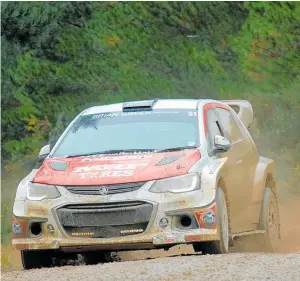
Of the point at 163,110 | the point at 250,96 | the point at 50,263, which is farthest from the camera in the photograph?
the point at 250,96

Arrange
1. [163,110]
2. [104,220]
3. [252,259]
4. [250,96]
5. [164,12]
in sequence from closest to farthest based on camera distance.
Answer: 1. [252,259]
2. [104,220]
3. [163,110]
4. [250,96]
5. [164,12]

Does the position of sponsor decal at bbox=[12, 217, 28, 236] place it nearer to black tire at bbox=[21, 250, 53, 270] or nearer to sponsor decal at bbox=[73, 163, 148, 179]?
black tire at bbox=[21, 250, 53, 270]

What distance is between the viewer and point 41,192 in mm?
11445

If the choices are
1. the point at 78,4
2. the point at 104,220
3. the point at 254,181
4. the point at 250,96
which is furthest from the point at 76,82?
the point at 104,220

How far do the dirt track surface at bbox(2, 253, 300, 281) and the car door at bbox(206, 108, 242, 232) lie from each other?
120cm

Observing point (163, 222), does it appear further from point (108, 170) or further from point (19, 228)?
point (19, 228)

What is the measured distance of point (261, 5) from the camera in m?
20.8

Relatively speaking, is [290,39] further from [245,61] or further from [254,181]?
[254,181]

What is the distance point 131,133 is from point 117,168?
997 mm

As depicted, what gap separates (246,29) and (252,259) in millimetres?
10666

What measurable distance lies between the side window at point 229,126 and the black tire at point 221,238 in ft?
4.75

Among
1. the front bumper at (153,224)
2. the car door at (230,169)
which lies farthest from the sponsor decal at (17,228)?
the car door at (230,169)

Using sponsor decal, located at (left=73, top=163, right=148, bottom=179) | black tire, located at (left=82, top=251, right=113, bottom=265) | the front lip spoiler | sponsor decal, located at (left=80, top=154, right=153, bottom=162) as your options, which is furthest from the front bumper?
black tire, located at (left=82, top=251, right=113, bottom=265)

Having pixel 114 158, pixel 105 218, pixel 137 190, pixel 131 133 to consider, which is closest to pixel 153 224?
pixel 137 190
